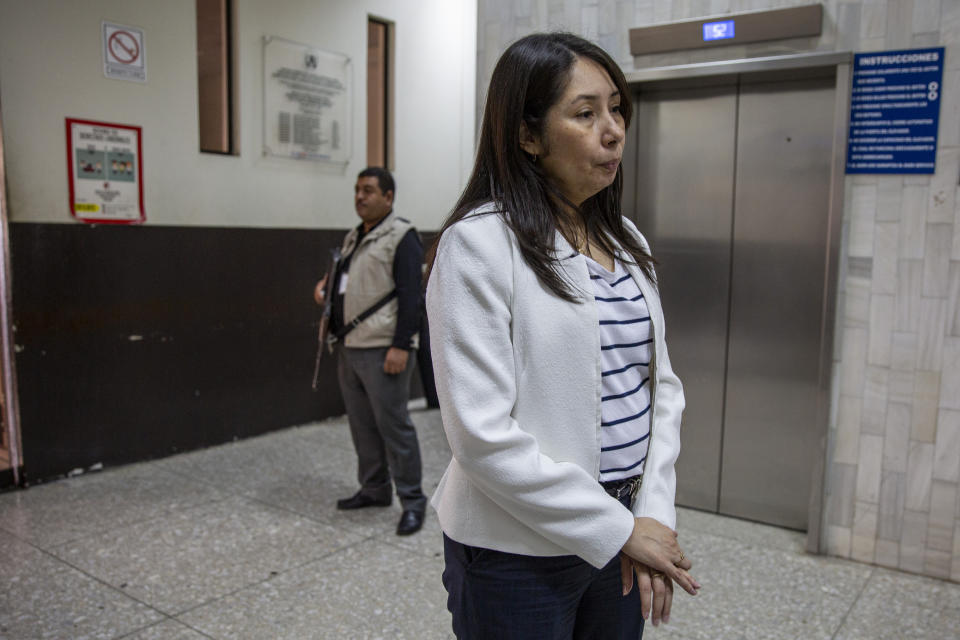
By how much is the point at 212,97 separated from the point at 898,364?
447 cm

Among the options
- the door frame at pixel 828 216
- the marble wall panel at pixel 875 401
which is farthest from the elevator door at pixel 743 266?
the marble wall panel at pixel 875 401

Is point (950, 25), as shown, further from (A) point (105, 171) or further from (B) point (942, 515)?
(A) point (105, 171)

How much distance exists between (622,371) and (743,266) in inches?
115

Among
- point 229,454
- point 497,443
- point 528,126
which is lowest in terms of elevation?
point 229,454

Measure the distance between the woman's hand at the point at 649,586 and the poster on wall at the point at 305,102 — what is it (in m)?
4.83

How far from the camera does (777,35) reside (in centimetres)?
355

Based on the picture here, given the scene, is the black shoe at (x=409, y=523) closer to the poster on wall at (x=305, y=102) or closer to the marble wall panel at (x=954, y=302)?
the marble wall panel at (x=954, y=302)

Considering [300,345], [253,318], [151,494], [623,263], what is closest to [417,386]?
[300,345]

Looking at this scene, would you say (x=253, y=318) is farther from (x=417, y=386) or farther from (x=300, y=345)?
(x=417, y=386)

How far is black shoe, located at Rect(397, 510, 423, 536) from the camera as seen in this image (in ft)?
12.7

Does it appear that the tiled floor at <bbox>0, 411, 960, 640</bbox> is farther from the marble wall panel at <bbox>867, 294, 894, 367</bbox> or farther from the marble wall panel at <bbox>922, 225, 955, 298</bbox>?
the marble wall panel at <bbox>922, 225, 955, 298</bbox>

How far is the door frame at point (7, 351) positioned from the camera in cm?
423

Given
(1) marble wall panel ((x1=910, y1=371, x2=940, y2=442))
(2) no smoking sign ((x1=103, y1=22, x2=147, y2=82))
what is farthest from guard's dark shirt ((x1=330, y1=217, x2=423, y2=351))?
(1) marble wall panel ((x1=910, y1=371, x2=940, y2=442))

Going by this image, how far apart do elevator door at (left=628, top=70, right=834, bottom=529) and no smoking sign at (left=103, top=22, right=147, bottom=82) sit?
9.86 feet
